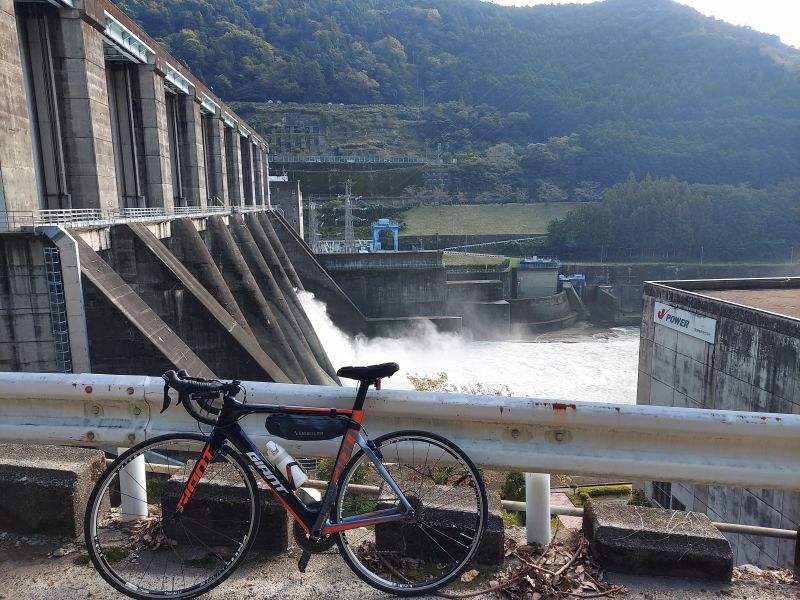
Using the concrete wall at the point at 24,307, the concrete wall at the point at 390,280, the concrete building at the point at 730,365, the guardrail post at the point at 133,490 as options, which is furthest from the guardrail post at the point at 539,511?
the concrete wall at the point at 390,280

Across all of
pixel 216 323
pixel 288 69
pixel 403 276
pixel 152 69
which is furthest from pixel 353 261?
pixel 288 69

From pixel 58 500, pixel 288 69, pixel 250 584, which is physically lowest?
pixel 250 584

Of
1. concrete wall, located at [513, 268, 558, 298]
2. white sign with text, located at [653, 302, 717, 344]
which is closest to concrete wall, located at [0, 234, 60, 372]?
white sign with text, located at [653, 302, 717, 344]

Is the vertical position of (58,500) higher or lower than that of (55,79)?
lower

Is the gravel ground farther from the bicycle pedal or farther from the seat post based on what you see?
the seat post

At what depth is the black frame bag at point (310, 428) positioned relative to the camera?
237 cm

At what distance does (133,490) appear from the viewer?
2721 mm

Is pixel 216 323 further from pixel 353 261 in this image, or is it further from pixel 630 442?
pixel 353 261

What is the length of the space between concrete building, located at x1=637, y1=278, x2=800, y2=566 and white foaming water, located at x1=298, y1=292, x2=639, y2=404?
39.7 ft

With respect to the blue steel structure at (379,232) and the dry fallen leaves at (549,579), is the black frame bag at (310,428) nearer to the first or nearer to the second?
the dry fallen leaves at (549,579)

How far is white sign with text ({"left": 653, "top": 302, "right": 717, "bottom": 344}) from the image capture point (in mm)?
11638

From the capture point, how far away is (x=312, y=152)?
7994cm

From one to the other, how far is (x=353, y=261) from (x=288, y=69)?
3306 inches

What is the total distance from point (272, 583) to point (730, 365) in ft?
36.5
